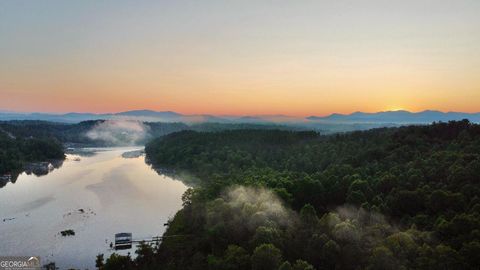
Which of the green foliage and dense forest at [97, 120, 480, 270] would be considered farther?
dense forest at [97, 120, 480, 270]

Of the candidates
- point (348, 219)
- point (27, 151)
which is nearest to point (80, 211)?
point (348, 219)

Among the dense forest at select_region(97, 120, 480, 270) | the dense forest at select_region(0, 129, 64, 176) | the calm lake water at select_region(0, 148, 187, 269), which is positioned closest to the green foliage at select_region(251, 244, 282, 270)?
the dense forest at select_region(97, 120, 480, 270)

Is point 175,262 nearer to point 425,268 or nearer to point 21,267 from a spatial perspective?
point 21,267

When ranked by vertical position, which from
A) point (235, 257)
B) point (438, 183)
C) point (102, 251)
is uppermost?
point (438, 183)

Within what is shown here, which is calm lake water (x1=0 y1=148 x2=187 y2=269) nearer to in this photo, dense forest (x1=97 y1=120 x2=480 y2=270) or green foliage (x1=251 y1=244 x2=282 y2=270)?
dense forest (x1=97 y1=120 x2=480 y2=270)

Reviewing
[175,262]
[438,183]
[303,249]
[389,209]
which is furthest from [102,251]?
[438,183]
